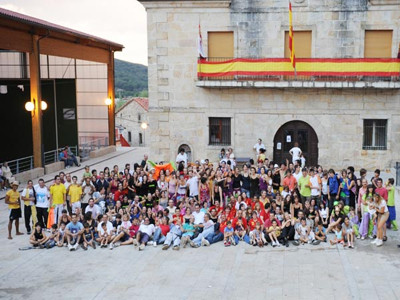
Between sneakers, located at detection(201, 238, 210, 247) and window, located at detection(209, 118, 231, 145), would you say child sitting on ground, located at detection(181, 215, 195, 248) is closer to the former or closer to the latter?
sneakers, located at detection(201, 238, 210, 247)

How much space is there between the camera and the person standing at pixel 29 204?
16.1 metres

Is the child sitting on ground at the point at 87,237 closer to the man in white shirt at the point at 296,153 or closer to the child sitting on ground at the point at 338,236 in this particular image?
the child sitting on ground at the point at 338,236

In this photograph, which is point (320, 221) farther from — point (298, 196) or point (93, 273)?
point (93, 273)

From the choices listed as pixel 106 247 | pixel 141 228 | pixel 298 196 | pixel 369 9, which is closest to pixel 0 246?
pixel 106 247

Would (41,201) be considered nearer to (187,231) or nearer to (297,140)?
(187,231)

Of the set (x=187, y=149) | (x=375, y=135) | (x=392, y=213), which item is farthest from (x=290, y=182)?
(x=187, y=149)

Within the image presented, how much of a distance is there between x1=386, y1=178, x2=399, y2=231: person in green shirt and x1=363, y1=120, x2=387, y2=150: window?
26.3 ft

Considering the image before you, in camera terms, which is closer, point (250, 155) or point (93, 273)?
point (93, 273)

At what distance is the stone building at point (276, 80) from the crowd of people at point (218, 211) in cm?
597

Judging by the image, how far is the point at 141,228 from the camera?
15.3 meters

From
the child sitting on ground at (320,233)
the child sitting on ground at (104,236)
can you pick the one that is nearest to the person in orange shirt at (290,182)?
the child sitting on ground at (320,233)

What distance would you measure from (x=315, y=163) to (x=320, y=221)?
9.03m

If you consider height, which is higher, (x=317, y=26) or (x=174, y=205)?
(x=317, y=26)

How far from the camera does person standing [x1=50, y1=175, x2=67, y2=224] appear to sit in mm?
16453
